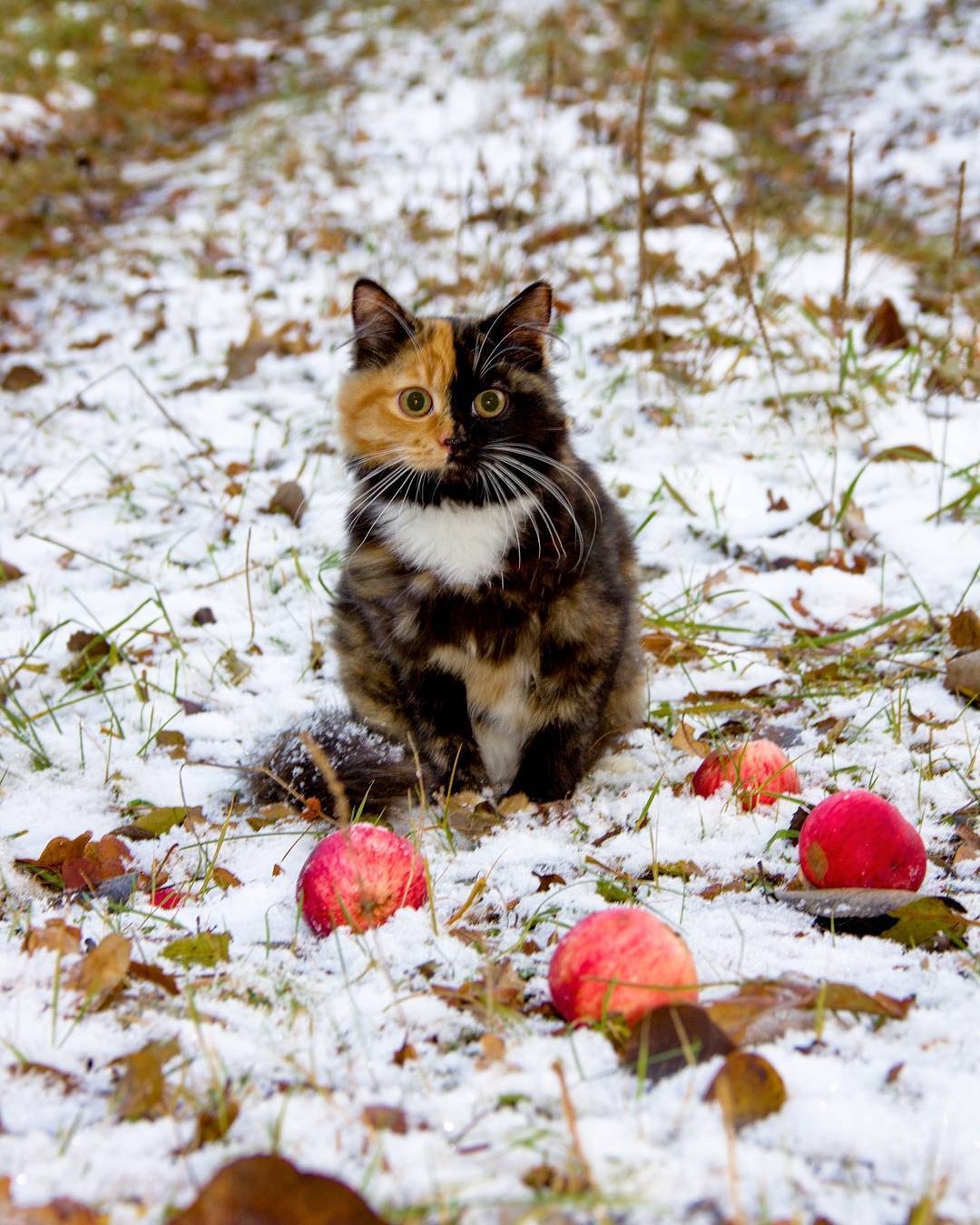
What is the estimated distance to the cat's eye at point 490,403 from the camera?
91.9 inches

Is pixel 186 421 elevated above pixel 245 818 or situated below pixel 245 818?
above

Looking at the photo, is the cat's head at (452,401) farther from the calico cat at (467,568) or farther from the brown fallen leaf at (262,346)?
the brown fallen leaf at (262,346)

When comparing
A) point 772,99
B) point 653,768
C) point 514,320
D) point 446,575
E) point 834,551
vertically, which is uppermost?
point 772,99

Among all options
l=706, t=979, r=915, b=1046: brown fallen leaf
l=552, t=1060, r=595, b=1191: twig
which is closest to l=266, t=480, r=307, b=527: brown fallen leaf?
l=706, t=979, r=915, b=1046: brown fallen leaf

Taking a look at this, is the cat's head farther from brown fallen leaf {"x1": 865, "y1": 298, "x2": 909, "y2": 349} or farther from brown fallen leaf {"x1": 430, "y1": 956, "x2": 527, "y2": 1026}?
brown fallen leaf {"x1": 865, "y1": 298, "x2": 909, "y2": 349}

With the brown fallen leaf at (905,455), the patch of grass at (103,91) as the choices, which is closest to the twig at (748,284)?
the brown fallen leaf at (905,455)

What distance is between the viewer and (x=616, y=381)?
13.6 ft

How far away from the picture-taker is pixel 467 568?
2.30 m

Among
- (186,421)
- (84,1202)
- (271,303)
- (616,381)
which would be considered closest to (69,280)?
(271,303)

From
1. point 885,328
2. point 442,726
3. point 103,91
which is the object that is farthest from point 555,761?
point 103,91

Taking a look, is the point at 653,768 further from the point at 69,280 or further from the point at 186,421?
the point at 69,280

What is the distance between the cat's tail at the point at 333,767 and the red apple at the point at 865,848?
2.81 ft

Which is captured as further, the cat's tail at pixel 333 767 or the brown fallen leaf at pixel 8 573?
the brown fallen leaf at pixel 8 573

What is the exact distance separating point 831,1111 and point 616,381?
3.24 meters
